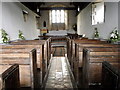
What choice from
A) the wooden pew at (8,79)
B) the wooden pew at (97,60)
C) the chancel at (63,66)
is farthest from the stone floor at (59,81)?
the wooden pew at (8,79)

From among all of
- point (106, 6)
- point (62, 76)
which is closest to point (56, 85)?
point (62, 76)

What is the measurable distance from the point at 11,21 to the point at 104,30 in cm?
364

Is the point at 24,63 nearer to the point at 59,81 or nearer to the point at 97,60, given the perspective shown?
the point at 97,60

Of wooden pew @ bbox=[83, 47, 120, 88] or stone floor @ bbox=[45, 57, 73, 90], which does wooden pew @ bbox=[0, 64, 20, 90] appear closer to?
wooden pew @ bbox=[83, 47, 120, 88]

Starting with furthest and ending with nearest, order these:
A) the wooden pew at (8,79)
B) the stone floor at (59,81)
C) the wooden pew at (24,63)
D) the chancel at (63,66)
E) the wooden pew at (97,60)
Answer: the stone floor at (59,81) < the wooden pew at (97,60) < the wooden pew at (24,63) < the chancel at (63,66) < the wooden pew at (8,79)

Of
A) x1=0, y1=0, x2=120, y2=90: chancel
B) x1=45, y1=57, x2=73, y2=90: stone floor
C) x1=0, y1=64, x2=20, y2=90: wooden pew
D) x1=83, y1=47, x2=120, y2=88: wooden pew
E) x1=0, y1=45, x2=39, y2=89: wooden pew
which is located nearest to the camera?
x1=0, y1=64, x2=20, y2=90: wooden pew

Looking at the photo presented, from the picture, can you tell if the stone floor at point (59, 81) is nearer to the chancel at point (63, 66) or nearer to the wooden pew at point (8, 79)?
the chancel at point (63, 66)

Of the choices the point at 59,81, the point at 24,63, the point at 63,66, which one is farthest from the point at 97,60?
the point at 63,66

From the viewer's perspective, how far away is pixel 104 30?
A: 4.80 meters

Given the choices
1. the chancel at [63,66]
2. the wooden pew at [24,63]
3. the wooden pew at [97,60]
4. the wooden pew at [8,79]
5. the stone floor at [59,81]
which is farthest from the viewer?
the stone floor at [59,81]

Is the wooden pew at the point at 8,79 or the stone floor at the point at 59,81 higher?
the wooden pew at the point at 8,79

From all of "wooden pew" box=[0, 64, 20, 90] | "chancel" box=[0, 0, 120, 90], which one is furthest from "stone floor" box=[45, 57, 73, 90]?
"wooden pew" box=[0, 64, 20, 90]

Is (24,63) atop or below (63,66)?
atop

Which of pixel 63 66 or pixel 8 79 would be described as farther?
pixel 63 66
